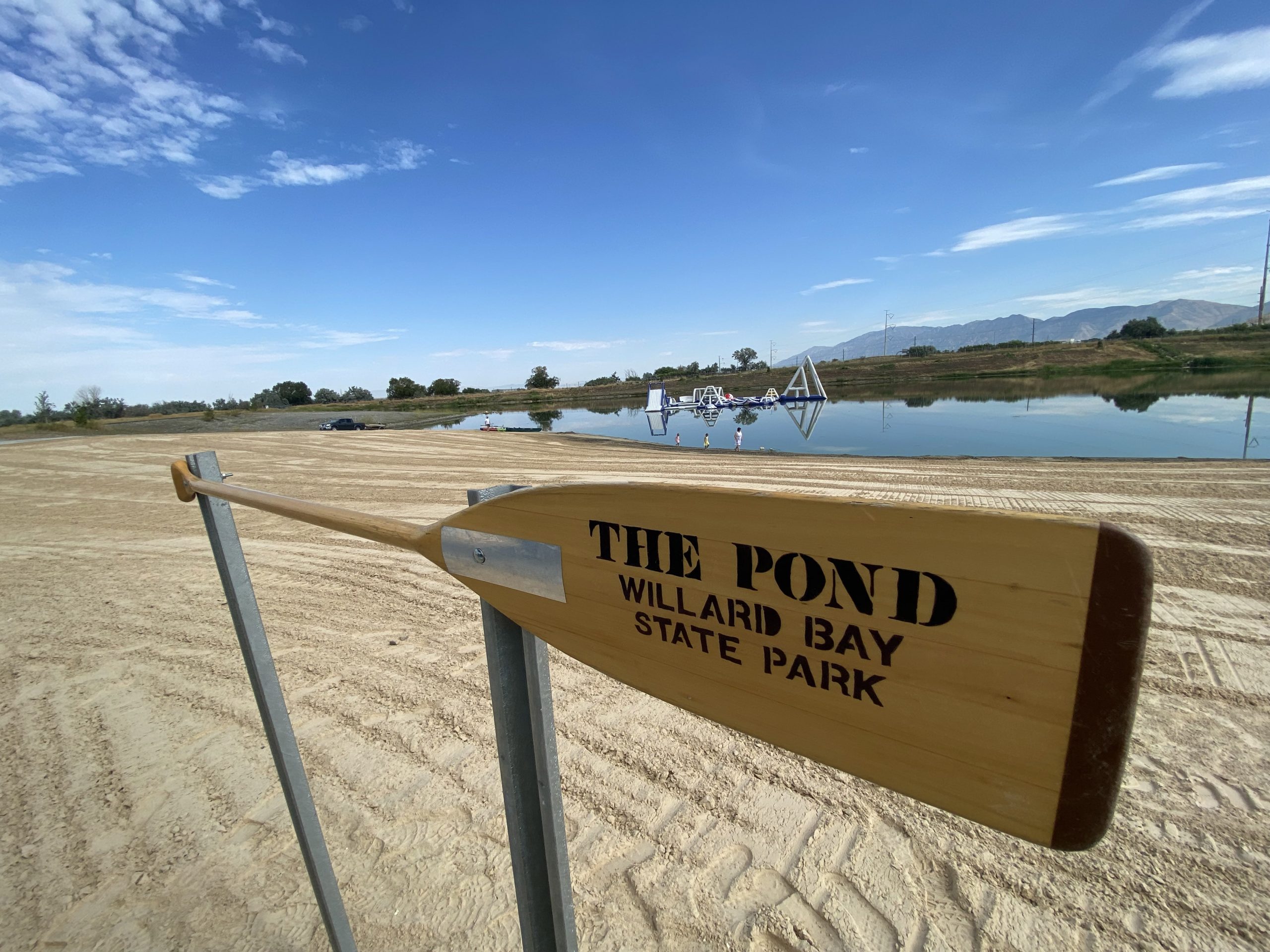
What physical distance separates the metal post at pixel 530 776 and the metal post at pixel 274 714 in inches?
42.5

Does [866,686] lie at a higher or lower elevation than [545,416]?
higher

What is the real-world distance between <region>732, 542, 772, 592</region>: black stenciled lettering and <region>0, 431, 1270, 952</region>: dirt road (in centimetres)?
178

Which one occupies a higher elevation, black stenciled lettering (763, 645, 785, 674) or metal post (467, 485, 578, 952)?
black stenciled lettering (763, 645, 785, 674)

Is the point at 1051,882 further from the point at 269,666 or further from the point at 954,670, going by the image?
the point at 269,666

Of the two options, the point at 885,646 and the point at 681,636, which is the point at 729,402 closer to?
the point at 681,636

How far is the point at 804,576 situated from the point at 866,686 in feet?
0.45

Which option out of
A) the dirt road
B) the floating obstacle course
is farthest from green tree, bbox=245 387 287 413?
the dirt road

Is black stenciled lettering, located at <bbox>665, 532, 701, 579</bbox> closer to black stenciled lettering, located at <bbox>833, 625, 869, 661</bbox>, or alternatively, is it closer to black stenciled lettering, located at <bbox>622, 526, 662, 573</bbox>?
black stenciled lettering, located at <bbox>622, 526, 662, 573</bbox>

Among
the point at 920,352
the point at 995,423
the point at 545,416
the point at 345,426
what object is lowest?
the point at 995,423

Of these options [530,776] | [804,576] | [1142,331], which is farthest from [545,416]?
[1142,331]

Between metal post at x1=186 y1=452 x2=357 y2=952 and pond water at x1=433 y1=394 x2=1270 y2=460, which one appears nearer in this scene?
metal post at x1=186 y1=452 x2=357 y2=952

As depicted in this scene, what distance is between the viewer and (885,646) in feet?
1.97

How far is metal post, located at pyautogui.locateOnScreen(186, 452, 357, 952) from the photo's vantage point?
1.70 m

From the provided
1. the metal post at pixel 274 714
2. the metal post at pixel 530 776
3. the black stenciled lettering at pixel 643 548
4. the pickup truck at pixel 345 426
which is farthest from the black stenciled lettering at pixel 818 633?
the pickup truck at pixel 345 426
